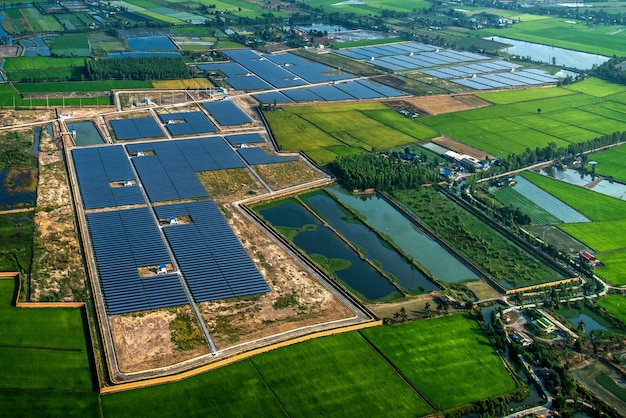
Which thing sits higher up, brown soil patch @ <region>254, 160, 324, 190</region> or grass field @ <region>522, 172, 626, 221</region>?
brown soil patch @ <region>254, 160, 324, 190</region>

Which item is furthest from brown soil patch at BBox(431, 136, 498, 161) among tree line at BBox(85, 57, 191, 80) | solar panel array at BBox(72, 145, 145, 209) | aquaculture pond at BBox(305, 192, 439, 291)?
tree line at BBox(85, 57, 191, 80)

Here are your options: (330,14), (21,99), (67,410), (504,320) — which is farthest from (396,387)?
(330,14)

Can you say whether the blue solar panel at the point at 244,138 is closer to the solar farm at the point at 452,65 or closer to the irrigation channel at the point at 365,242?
the irrigation channel at the point at 365,242

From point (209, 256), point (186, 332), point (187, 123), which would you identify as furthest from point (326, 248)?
point (187, 123)

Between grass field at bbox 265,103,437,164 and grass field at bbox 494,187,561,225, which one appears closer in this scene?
grass field at bbox 494,187,561,225

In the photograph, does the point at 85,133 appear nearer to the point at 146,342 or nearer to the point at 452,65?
the point at 146,342

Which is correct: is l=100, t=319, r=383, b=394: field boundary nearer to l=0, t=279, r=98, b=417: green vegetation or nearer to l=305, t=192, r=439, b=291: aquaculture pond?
l=0, t=279, r=98, b=417: green vegetation

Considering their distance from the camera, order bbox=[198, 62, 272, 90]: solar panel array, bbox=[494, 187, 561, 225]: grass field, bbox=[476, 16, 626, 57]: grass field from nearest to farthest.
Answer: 1. bbox=[494, 187, 561, 225]: grass field
2. bbox=[198, 62, 272, 90]: solar panel array
3. bbox=[476, 16, 626, 57]: grass field
